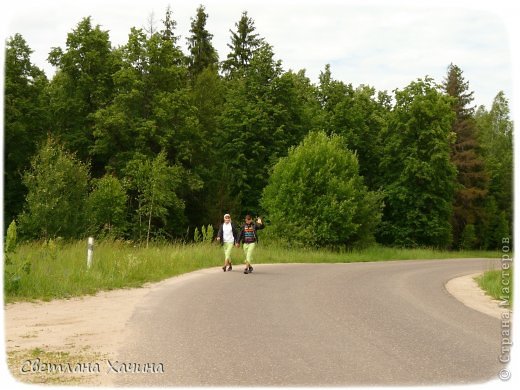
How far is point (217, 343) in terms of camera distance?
23.0 feet

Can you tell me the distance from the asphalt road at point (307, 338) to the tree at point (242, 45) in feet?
159

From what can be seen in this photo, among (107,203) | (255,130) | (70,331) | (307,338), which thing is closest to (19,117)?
(107,203)

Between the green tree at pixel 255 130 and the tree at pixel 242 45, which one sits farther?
the tree at pixel 242 45

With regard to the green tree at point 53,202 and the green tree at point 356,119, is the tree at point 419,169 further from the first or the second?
the green tree at point 53,202

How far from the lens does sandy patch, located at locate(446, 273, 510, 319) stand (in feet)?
35.0

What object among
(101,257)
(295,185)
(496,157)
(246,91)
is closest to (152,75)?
(246,91)

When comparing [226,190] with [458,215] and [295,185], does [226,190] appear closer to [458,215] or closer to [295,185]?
[295,185]

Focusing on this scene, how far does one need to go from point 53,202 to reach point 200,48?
121 feet

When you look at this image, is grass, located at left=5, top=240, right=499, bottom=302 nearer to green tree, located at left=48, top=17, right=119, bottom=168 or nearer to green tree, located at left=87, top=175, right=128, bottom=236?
green tree, located at left=87, top=175, right=128, bottom=236

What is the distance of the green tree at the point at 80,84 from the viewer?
135 ft

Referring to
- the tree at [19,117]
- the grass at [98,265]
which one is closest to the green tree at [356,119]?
the tree at [19,117]

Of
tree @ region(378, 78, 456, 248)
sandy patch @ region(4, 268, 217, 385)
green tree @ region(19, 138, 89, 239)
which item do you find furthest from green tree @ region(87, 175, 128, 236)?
tree @ region(378, 78, 456, 248)

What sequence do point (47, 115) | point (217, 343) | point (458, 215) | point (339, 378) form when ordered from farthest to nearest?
point (458, 215) < point (47, 115) < point (217, 343) < point (339, 378)

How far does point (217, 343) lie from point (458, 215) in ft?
185
